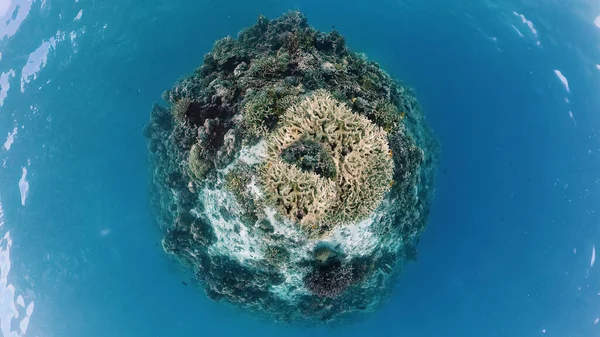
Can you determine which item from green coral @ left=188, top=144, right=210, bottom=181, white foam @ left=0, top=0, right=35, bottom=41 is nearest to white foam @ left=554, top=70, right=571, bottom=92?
green coral @ left=188, top=144, right=210, bottom=181

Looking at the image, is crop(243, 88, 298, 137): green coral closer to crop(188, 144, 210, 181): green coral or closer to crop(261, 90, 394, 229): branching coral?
crop(261, 90, 394, 229): branching coral

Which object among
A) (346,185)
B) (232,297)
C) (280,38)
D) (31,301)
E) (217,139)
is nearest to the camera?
(346,185)

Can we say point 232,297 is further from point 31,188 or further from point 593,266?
point 593,266

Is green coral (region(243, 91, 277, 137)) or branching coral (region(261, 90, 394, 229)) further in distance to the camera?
green coral (region(243, 91, 277, 137))

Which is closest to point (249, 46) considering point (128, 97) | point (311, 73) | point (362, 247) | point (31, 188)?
point (311, 73)

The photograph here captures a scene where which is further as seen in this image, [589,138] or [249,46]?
[589,138]

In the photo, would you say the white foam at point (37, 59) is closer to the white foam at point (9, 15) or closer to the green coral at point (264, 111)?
the white foam at point (9, 15)

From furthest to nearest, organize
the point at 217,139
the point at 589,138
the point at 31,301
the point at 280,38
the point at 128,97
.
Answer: the point at 31,301 < the point at 128,97 < the point at 589,138 < the point at 280,38 < the point at 217,139
